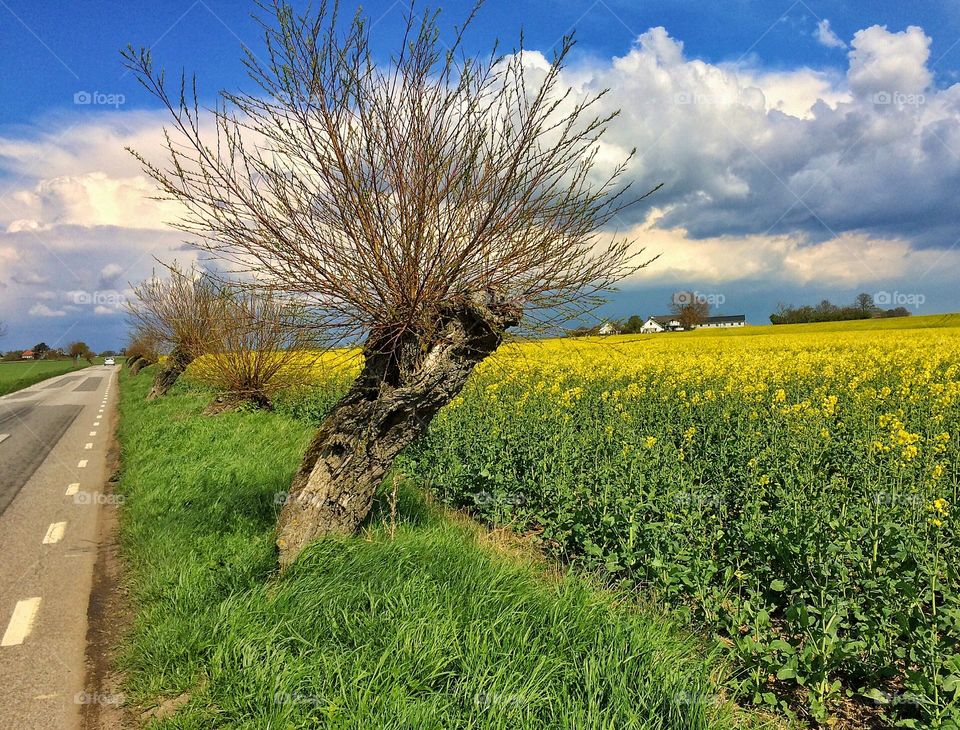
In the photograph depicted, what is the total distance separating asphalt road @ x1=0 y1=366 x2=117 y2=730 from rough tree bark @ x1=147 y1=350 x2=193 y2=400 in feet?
28.9

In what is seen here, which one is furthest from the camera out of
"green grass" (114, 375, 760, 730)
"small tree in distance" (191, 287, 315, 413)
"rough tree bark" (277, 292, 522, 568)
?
"small tree in distance" (191, 287, 315, 413)

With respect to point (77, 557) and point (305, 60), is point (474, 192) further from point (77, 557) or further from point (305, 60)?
point (77, 557)

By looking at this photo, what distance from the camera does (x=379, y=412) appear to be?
514 centimetres

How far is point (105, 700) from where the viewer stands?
372 cm

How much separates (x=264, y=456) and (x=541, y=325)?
19.1 feet

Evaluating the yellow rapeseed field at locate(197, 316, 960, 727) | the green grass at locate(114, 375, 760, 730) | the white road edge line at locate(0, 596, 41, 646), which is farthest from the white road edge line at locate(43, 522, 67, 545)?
the yellow rapeseed field at locate(197, 316, 960, 727)

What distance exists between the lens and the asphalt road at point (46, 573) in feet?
12.4

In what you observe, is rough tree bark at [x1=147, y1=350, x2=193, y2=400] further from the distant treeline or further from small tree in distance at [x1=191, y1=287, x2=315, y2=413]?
the distant treeline

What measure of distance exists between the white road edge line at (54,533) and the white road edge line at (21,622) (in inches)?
68.4

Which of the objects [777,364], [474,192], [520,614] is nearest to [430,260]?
[474,192]

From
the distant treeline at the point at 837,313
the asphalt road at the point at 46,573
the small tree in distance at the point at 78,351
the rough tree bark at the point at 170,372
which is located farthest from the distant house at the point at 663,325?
the small tree in distance at the point at 78,351

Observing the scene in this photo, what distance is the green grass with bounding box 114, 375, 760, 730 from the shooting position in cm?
306

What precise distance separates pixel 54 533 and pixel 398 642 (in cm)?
552

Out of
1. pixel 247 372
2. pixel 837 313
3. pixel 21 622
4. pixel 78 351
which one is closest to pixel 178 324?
pixel 247 372
